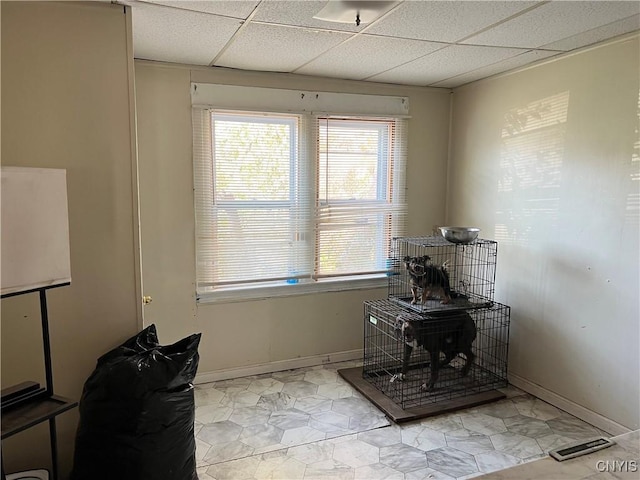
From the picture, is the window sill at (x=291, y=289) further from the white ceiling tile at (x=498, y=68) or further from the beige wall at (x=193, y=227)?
the white ceiling tile at (x=498, y=68)

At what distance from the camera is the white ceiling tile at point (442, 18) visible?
201cm

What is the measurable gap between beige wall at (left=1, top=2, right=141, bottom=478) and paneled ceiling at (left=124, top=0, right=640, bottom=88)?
0.31m

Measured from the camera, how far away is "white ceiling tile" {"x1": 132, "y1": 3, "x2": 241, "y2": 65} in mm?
2158

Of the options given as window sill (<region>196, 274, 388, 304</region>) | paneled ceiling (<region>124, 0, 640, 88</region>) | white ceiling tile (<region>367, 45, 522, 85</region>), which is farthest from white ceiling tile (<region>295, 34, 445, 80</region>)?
window sill (<region>196, 274, 388, 304</region>)

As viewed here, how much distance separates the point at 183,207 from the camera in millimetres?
3186

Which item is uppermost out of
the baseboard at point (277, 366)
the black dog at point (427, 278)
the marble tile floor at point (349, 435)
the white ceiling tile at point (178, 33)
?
the white ceiling tile at point (178, 33)

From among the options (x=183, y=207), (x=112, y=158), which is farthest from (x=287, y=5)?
(x=183, y=207)

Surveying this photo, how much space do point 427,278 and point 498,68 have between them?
62.2 inches

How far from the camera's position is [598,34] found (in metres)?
2.48

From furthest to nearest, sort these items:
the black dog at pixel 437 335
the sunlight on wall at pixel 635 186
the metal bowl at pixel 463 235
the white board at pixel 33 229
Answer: the metal bowl at pixel 463 235, the black dog at pixel 437 335, the sunlight on wall at pixel 635 186, the white board at pixel 33 229

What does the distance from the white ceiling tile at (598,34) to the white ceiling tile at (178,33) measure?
186cm

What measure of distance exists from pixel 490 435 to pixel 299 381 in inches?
54.5

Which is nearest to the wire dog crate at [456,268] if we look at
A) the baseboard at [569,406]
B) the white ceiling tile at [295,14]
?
the baseboard at [569,406]

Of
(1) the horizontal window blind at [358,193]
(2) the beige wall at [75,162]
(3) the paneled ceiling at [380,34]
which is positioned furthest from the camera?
(1) the horizontal window blind at [358,193]
